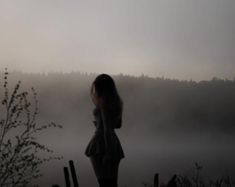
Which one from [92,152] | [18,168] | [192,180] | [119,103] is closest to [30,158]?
[18,168]

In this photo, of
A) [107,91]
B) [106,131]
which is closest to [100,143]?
[106,131]

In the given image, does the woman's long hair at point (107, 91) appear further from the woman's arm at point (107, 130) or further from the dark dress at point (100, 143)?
the dark dress at point (100, 143)

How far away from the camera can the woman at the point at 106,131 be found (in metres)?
8.61

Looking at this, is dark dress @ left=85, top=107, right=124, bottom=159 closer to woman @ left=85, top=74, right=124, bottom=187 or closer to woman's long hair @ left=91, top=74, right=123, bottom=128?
woman @ left=85, top=74, right=124, bottom=187

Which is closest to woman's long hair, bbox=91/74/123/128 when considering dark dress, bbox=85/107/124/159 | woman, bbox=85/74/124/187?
woman, bbox=85/74/124/187

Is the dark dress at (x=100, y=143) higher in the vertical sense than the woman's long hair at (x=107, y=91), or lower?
lower

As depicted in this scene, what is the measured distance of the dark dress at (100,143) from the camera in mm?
8680

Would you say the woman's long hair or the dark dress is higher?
the woman's long hair

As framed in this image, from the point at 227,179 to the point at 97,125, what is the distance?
202 inches

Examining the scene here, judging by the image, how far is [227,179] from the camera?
1309 centimetres

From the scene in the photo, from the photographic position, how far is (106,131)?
340 inches

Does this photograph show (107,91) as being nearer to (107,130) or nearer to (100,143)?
(107,130)

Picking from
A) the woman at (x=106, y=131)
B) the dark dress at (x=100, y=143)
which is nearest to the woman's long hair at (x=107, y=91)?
the woman at (x=106, y=131)

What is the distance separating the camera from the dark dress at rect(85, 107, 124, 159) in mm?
8680
